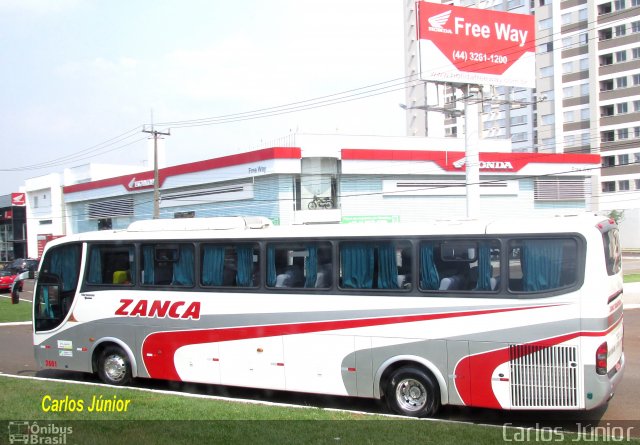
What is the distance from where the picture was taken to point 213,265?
9.64 metres

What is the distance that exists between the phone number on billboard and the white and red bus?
2309 centimetres

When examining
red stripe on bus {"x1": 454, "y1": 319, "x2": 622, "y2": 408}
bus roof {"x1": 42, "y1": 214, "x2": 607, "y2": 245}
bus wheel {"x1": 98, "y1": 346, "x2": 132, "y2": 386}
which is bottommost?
bus wheel {"x1": 98, "y1": 346, "x2": 132, "y2": 386}

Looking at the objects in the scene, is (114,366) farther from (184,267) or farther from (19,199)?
(19,199)

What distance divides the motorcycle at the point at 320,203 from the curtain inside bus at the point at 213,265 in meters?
28.1

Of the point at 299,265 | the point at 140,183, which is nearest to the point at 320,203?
the point at 140,183


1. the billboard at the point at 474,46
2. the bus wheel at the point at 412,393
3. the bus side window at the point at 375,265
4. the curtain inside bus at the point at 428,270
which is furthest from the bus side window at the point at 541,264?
the billboard at the point at 474,46

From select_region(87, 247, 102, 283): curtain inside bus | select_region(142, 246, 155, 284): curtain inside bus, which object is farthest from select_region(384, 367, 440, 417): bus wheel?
select_region(87, 247, 102, 283): curtain inside bus

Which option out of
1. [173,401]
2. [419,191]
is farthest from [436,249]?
[419,191]

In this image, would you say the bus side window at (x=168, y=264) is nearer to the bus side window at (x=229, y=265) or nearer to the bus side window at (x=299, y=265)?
the bus side window at (x=229, y=265)

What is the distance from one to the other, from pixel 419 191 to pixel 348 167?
5.01 m

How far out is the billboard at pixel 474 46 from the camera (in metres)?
29.6

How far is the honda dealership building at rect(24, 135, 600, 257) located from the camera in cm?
3744

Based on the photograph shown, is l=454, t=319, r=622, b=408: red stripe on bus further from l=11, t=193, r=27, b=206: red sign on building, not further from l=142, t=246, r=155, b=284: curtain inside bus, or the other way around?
l=11, t=193, r=27, b=206: red sign on building

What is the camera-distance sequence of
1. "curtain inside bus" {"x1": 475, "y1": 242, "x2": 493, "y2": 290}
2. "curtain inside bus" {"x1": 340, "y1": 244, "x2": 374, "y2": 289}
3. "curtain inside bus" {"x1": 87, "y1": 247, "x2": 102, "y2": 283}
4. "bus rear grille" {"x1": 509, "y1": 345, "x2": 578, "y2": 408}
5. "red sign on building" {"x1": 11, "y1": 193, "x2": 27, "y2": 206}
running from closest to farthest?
"bus rear grille" {"x1": 509, "y1": 345, "x2": 578, "y2": 408} → "curtain inside bus" {"x1": 475, "y1": 242, "x2": 493, "y2": 290} → "curtain inside bus" {"x1": 340, "y1": 244, "x2": 374, "y2": 289} → "curtain inside bus" {"x1": 87, "y1": 247, "x2": 102, "y2": 283} → "red sign on building" {"x1": 11, "y1": 193, "x2": 27, "y2": 206}
